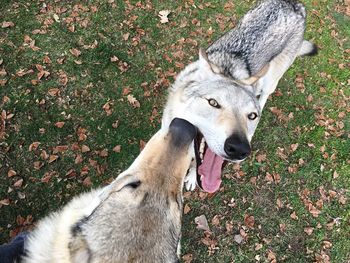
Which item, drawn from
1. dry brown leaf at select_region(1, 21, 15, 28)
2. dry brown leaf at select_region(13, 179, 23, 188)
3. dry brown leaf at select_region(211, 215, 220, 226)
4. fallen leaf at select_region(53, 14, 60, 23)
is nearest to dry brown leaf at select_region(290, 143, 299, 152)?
dry brown leaf at select_region(211, 215, 220, 226)

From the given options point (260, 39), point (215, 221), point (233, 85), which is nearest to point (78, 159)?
point (215, 221)

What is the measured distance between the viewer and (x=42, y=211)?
5.11 m

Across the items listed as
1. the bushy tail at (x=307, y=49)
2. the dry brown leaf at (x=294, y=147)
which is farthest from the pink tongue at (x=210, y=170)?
the bushy tail at (x=307, y=49)

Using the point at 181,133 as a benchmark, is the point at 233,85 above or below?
below

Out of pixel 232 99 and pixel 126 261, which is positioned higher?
pixel 126 261

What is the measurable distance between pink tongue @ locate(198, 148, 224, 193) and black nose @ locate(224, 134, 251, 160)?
1.90ft

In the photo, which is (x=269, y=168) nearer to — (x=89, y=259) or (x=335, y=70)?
(x=335, y=70)

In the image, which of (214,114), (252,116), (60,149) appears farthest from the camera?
(60,149)

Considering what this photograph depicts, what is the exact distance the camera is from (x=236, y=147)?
3.72 meters

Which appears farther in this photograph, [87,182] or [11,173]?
[87,182]

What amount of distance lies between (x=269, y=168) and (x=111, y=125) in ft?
8.20

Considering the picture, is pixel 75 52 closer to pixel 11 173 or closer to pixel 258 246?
pixel 11 173

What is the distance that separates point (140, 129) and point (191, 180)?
3.82ft

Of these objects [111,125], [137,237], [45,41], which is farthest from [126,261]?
Answer: [45,41]
